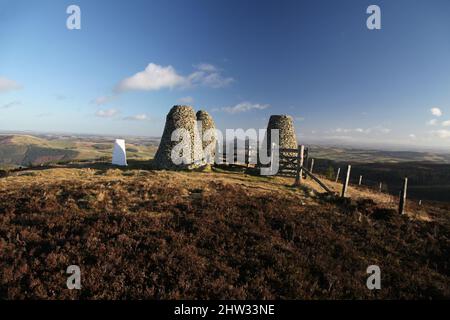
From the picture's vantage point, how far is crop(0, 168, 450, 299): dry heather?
724 centimetres

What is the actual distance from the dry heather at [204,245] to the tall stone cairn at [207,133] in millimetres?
15396

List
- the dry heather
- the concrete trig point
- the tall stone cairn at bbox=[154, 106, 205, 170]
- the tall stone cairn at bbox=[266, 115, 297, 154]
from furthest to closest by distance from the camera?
1. the tall stone cairn at bbox=[266, 115, 297, 154]
2. the concrete trig point
3. the tall stone cairn at bbox=[154, 106, 205, 170]
4. the dry heather

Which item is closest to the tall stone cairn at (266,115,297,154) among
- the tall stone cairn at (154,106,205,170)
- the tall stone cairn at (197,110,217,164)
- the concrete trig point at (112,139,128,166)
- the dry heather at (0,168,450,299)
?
the tall stone cairn at (197,110,217,164)

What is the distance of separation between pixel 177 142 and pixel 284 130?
12100mm

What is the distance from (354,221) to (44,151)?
219128 mm

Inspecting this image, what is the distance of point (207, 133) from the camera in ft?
106

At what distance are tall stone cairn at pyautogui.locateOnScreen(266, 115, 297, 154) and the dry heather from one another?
13326mm

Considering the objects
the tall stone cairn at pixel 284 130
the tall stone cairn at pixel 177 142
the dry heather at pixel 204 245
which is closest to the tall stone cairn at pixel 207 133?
the tall stone cairn at pixel 177 142

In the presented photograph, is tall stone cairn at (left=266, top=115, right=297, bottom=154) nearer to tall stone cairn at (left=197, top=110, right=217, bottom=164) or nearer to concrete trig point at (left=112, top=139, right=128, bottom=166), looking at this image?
tall stone cairn at (left=197, top=110, right=217, bottom=164)

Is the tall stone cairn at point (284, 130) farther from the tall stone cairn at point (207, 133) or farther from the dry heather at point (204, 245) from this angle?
the dry heather at point (204, 245)

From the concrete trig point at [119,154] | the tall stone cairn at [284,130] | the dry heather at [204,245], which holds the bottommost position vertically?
the dry heather at [204,245]

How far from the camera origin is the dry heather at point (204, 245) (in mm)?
7238
